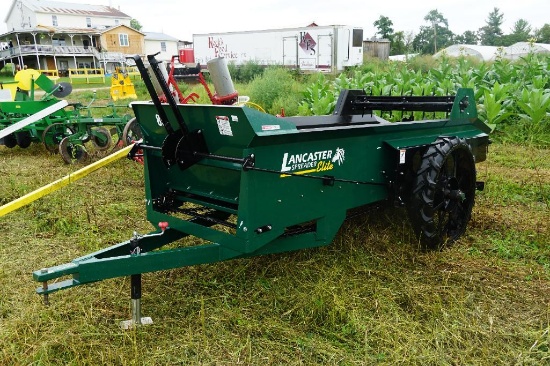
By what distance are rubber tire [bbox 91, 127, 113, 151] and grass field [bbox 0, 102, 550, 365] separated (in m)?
3.45

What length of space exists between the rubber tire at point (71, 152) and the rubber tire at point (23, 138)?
132 cm

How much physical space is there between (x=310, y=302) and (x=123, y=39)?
52840 millimetres

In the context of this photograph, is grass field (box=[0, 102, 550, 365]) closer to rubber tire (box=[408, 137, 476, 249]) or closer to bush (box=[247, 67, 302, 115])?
rubber tire (box=[408, 137, 476, 249])

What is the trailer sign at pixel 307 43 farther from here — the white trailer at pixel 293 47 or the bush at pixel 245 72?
the bush at pixel 245 72

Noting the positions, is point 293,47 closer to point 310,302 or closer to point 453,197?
point 453,197

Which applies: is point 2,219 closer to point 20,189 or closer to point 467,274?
point 20,189

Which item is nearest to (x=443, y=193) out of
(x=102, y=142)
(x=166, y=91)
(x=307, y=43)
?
(x=166, y=91)

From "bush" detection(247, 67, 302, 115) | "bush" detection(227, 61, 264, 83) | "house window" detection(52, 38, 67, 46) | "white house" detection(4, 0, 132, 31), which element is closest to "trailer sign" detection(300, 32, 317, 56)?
"bush" detection(227, 61, 264, 83)

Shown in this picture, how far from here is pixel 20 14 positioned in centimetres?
5519

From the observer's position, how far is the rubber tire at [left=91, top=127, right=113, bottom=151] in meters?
8.20

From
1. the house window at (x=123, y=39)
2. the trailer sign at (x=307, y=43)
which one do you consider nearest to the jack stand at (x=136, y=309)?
the trailer sign at (x=307, y=43)

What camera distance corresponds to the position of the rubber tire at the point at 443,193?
364cm

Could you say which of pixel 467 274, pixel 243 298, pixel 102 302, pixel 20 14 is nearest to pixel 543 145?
pixel 467 274

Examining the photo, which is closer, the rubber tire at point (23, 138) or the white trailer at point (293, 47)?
the rubber tire at point (23, 138)
